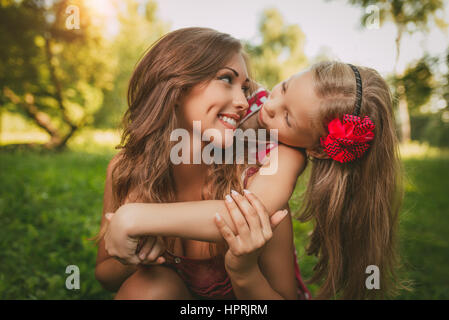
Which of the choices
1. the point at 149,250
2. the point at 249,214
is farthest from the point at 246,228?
the point at 149,250

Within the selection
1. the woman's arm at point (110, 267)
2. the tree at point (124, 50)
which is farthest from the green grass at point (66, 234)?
the tree at point (124, 50)

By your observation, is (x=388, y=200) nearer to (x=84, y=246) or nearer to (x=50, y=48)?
(x=84, y=246)

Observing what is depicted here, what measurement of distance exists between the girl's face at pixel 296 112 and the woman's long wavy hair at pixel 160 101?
1.32 feet

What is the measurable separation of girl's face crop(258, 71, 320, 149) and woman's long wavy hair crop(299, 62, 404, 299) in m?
0.05

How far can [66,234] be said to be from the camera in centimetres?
329

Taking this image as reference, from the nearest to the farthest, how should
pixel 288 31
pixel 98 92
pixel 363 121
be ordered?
pixel 363 121 < pixel 98 92 < pixel 288 31

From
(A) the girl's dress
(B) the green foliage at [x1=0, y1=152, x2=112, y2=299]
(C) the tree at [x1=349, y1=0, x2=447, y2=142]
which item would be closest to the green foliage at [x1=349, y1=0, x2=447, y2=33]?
(C) the tree at [x1=349, y1=0, x2=447, y2=142]

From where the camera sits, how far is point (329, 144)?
1.79 meters

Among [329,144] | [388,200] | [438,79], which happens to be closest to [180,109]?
[329,144]

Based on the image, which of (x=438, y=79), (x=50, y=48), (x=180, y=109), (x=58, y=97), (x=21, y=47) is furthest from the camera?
(x=58, y=97)

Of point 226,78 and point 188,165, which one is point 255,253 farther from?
point 226,78

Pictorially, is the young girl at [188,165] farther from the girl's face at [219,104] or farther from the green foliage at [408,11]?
the green foliage at [408,11]

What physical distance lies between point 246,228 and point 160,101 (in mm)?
866

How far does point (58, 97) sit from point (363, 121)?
31.5ft
